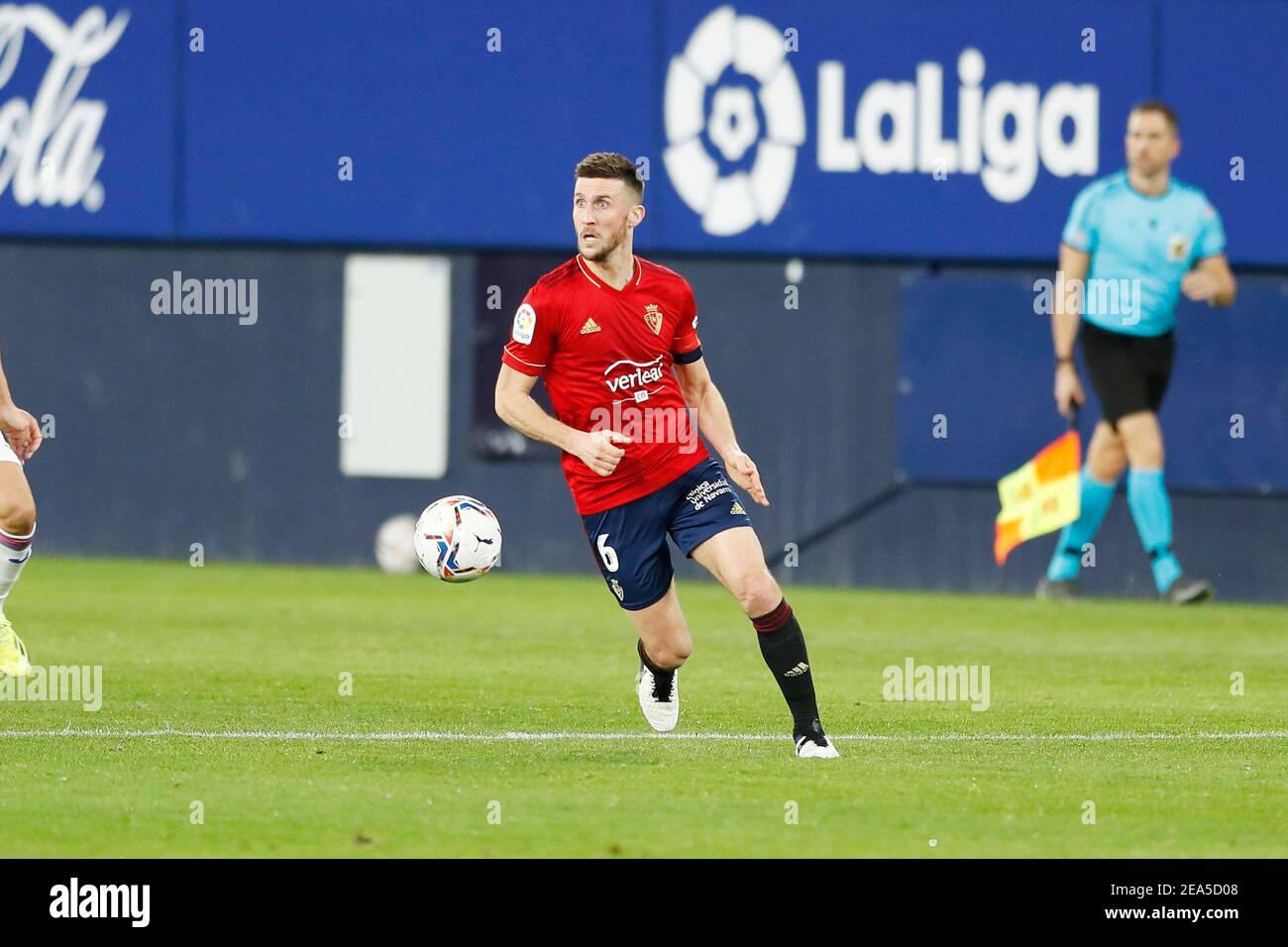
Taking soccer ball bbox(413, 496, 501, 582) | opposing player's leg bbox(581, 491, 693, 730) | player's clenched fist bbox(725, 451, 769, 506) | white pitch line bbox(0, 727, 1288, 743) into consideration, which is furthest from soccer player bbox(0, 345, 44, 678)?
player's clenched fist bbox(725, 451, 769, 506)

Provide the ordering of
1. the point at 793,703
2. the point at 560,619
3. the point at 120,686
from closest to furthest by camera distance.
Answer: the point at 793,703, the point at 120,686, the point at 560,619

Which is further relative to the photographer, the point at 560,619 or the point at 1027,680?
the point at 560,619

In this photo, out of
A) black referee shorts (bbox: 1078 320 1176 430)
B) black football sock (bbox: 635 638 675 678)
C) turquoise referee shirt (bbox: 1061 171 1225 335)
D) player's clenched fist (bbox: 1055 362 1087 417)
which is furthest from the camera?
turquoise referee shirt (bbox: 1061 171 1225 335)

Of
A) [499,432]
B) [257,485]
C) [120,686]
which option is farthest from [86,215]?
[120,686]

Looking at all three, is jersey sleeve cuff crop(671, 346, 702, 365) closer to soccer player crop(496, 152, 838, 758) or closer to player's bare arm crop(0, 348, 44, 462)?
soccer player crop(496, 152, 838, 758)

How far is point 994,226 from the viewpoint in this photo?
54.5 feet

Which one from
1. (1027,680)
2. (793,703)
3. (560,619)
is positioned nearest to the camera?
(793,703)

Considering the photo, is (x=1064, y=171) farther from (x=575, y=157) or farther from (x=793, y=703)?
(x=793, y=703)

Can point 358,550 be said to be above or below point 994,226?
below

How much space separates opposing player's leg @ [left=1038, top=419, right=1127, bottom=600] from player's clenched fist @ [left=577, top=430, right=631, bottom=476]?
7.53 metres

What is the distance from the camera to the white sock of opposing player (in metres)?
9.41

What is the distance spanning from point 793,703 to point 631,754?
Answer: 61cm

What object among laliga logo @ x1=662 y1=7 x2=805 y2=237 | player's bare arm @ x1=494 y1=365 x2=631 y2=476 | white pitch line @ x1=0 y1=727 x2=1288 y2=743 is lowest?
white pitch line @ x1=0 y1=727 x2=1288 y2=743

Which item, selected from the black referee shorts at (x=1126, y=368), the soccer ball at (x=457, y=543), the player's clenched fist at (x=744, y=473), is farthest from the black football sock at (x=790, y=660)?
the black referee shorts at (x=1126, y=368)
